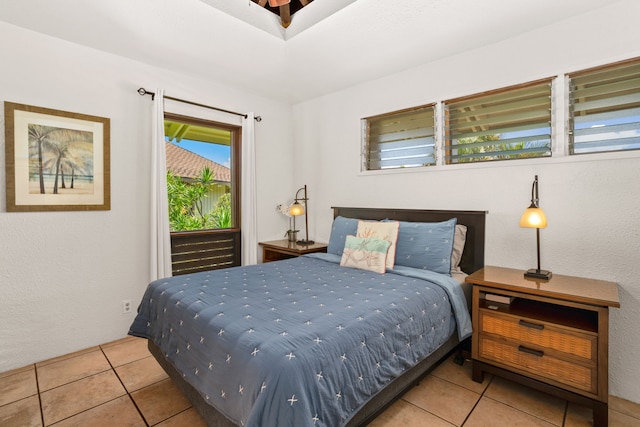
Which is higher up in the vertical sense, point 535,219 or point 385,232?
point 535,219

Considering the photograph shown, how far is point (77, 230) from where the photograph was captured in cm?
269

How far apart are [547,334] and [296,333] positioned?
157cm

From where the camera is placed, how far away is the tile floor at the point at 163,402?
182 centimetres

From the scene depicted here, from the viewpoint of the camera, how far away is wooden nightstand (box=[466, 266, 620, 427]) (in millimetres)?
1761

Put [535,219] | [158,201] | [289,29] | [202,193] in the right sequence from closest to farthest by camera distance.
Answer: [535,219], [289,29], [158,201], [202,193]

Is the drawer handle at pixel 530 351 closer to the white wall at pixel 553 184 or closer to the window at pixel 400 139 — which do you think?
the white wall at pixel 553 184

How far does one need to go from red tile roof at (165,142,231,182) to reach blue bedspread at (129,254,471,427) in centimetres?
150

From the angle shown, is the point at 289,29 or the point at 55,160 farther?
the point at 289,29

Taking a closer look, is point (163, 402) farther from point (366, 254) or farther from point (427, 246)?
point (427, 246)

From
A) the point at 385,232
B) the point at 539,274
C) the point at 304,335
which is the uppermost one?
the point at 385,232

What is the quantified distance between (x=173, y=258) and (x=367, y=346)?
247 centimetres

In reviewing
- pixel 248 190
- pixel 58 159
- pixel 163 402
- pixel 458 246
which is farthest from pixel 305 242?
pixel 58 159

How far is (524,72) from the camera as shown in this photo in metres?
2.47

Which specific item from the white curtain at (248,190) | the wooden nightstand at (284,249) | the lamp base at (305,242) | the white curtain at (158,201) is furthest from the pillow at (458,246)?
the white curtain at (158,201)
